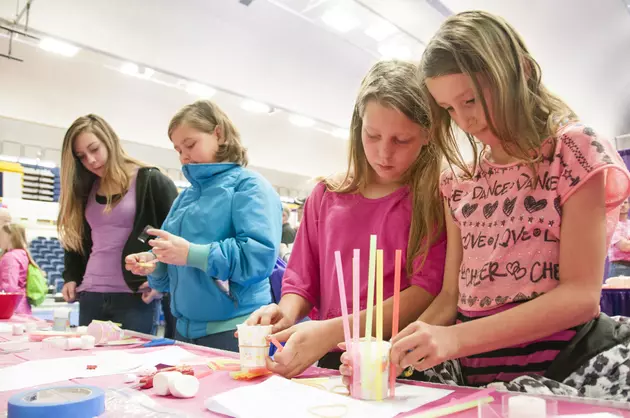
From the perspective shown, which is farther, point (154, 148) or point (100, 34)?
point (154, 148)

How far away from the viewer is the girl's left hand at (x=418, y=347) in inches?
28.2

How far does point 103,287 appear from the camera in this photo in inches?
73.5

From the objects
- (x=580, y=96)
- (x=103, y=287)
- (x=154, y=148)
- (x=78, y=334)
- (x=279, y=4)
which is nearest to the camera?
(x=78, y=334)

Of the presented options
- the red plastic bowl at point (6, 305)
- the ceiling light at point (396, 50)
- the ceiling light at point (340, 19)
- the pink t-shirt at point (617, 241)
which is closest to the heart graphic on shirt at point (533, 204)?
the red plastic bowl at point (6, 305)

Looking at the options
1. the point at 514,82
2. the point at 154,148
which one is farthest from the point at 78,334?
the point at 154,148

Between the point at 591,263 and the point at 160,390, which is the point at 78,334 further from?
the point at 591,263

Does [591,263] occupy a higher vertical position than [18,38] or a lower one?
lower

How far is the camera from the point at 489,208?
36.6 inches

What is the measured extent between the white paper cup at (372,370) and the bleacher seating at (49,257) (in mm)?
5674

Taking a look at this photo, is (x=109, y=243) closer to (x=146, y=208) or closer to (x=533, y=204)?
(x=146, y=208)

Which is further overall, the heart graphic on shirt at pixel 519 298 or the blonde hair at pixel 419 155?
the blonde hair at pixel 419 155

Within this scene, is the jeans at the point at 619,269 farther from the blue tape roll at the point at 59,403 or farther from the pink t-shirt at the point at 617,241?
the blue tape roll at the point at 59,403

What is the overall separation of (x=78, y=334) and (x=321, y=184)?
0.80 meters

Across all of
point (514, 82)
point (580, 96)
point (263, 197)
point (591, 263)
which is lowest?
point (591, 263)
